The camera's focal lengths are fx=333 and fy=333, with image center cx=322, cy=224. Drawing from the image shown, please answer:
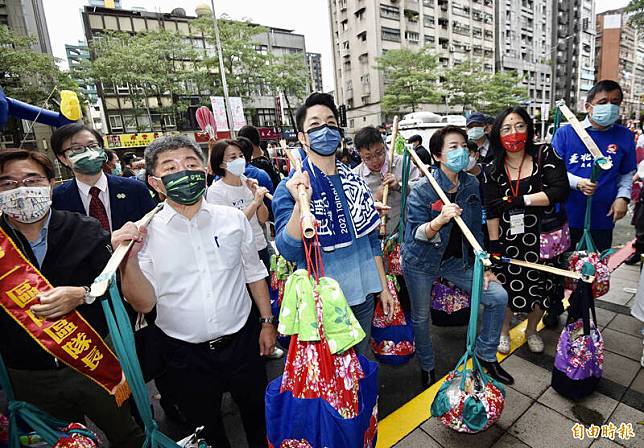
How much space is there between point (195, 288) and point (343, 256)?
0.85m

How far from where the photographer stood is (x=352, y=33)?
35.7 metres

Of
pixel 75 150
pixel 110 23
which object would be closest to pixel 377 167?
pixel 75 150

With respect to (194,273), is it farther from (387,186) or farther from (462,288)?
(387,186)

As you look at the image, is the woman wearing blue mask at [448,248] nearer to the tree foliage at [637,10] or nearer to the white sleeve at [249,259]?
the white sleeve at [249,259]

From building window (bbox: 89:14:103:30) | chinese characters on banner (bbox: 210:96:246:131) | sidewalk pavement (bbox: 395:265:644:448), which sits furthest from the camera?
building window (bbox: 89:14:103:30)

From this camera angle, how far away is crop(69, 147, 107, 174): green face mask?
2459 millimetres

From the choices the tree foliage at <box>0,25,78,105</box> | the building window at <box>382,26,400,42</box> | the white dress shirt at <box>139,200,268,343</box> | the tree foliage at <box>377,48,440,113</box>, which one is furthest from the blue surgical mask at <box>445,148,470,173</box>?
the building window at <box>382,26,400,42</box>

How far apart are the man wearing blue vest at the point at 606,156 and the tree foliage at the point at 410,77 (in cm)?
2790

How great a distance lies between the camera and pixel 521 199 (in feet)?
8.74

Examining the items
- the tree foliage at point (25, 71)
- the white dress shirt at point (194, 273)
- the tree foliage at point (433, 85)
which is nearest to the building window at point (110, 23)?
the tree foliage at point (25, 71)

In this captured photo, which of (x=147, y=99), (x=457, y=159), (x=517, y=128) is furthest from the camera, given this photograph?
(x=147, y=99)

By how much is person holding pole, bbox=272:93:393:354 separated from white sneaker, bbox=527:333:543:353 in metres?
2.02

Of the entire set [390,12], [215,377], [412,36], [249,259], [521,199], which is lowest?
[215,377]

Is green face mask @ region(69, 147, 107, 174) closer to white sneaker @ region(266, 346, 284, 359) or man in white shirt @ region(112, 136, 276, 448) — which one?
man in white shirt @ region(112, 136, 276, 448)
